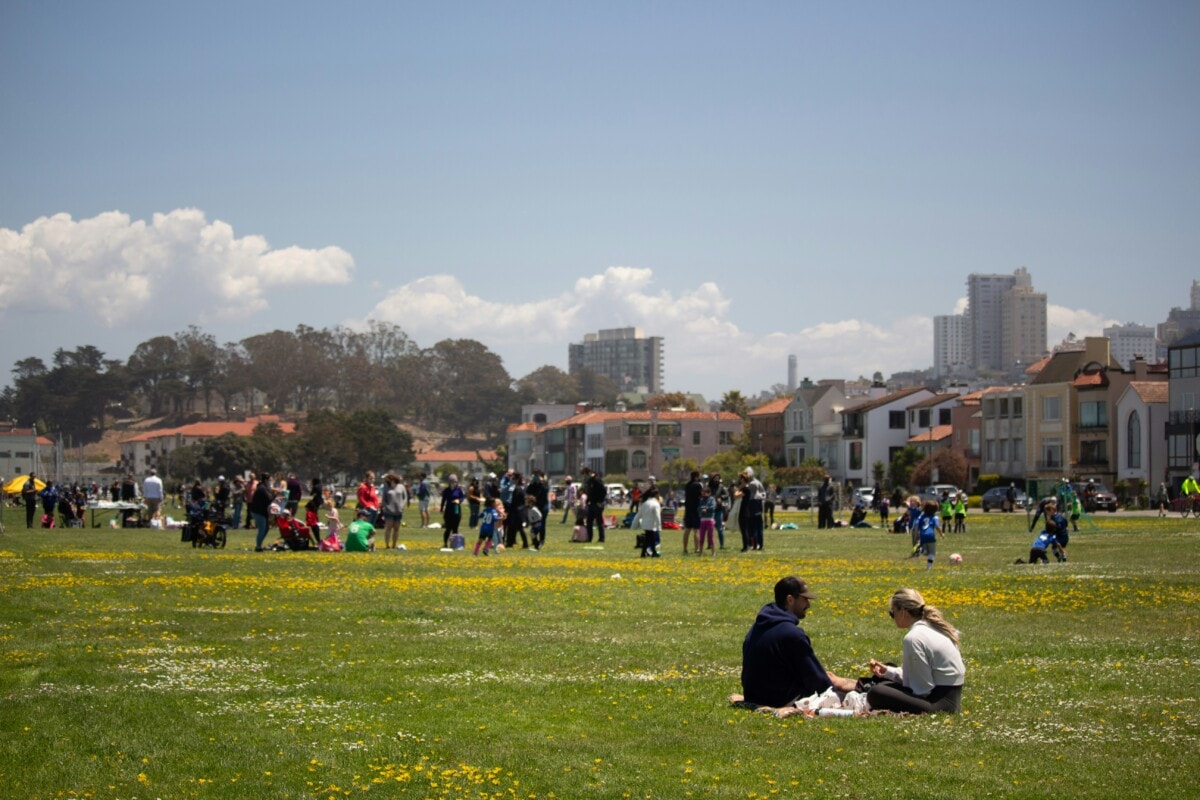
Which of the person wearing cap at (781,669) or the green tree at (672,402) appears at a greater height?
the green tree at (672,402)

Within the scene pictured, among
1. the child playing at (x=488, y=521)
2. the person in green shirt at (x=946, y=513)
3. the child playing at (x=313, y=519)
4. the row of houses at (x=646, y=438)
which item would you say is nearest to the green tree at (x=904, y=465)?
the row of houses at (x=646, y=438)

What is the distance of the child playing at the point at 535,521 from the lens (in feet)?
116

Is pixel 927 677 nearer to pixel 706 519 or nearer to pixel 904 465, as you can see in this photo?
pixel 706 519

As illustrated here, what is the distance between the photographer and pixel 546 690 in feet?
40.0

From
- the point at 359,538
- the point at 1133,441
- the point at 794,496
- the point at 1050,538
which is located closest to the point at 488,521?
the point at 359,538

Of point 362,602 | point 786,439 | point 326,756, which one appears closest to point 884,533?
point 362,602

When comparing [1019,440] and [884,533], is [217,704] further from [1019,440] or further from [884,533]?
[1019,440]

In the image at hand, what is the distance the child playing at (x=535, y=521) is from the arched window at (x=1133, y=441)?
64.4m

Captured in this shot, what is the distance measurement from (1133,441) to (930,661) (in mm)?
85912

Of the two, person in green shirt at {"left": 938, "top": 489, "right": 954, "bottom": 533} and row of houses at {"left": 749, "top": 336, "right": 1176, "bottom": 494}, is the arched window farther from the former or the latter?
person in green shirt at {"left": 938, "top": 489, "right": 954, "bottom": 533}

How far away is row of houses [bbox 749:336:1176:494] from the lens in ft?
284

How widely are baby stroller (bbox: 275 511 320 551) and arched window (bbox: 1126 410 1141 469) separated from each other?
228ft

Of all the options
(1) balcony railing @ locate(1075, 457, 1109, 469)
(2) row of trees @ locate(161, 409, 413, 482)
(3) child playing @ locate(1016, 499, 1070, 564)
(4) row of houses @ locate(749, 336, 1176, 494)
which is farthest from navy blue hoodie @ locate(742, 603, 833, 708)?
(2) row of trees @ locate(161, 409, 413, 482)

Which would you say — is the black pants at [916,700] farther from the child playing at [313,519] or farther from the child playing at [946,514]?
the child playing at [946,514]
